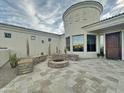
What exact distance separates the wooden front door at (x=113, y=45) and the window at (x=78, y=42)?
8.99 feet

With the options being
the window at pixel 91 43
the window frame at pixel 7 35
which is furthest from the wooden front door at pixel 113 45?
the window frame at pixel 7 35

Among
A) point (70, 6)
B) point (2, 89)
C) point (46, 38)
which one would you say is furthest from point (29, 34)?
point (2, 89)

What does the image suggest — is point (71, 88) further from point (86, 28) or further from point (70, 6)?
point (70, 6)

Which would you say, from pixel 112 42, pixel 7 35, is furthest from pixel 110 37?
pixel 7 35

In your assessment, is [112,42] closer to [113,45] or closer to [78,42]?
[113,45]

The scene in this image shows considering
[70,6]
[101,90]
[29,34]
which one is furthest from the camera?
[29,34]

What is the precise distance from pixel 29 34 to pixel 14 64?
5.64 metres

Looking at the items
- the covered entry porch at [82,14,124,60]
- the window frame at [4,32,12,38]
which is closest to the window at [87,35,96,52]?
the covered entry porch at [82,14,124,60]

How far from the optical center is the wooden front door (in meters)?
7.34

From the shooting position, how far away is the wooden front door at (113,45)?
24.1 ft

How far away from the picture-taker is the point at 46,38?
12.7 meters

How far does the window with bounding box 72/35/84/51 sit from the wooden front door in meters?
2.74

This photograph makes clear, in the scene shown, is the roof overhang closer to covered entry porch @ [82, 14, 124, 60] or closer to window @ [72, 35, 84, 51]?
covered entry porch @ [82, 14, 124, 60]

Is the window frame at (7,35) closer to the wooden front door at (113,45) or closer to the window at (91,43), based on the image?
the window at (91,43)
